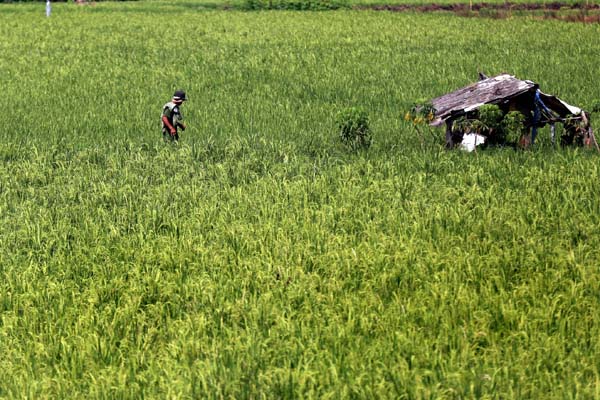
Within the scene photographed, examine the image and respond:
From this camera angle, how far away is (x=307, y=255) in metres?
7.25

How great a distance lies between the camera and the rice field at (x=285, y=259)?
514 cm

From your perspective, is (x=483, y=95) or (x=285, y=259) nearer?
(x=285, y=259)

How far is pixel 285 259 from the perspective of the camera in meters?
7.20

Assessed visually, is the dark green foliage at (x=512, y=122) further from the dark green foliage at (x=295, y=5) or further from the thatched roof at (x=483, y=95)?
the dark green foliage at (x=295, y=5)

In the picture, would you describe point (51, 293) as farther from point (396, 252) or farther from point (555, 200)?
point (555, 200)

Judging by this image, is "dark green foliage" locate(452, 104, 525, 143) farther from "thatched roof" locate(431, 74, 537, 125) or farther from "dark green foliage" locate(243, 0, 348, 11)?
"dark green foliage" locate(243, 0, 348, 11)

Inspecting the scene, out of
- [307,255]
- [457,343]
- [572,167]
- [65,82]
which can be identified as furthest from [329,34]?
[457,343]

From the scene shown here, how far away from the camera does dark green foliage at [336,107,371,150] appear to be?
11.4 metres

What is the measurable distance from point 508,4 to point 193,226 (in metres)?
36.5

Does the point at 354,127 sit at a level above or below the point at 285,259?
above

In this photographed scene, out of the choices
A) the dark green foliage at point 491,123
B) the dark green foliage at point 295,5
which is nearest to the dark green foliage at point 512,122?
the dark green foliage at point 491,123

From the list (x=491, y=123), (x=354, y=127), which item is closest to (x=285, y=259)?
(x=491, y=123)

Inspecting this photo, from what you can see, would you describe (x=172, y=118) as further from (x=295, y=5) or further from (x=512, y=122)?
(x=295, y=5)

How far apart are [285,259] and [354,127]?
4.69m
